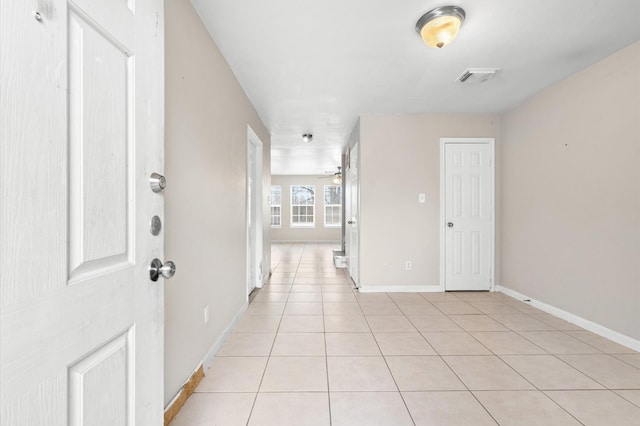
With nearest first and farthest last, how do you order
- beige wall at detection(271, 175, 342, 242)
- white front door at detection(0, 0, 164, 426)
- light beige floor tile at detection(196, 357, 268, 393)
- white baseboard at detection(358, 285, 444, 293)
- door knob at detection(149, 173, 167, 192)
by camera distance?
white front door at detection(0, 0, 164, 426), door knob at detection(149, 173, 167, 192), light beige floor tile at detection(196, 357, 268, 393), white baseboard at detection(358, 285, 444, 293), beige wall at detection(271, 175, 342, 242)

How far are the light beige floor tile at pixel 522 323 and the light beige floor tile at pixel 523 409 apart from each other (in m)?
1.16

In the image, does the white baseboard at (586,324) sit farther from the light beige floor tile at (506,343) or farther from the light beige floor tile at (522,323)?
the light beige floor tile at (506,343)

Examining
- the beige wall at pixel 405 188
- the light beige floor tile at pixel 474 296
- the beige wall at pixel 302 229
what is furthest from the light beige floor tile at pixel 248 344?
the beige wall at pixel 302 229

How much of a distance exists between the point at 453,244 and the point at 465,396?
2.59 meters

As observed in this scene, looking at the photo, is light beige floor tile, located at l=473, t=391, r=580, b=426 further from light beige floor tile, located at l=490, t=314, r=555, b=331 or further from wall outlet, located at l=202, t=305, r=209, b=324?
wall outlet, located at l=202, t=305, r=209, b=324

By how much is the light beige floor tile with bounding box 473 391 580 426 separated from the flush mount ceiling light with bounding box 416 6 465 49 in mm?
2323

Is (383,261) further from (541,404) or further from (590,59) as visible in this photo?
(590,59)

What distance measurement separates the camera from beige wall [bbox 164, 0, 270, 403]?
1.61m

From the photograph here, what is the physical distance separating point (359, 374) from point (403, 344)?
2.08 ft

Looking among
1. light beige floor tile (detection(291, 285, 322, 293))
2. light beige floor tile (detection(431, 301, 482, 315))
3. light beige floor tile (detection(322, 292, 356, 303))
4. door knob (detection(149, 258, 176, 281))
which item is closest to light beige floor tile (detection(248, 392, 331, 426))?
door knob (detection(149, 258, 176, 281))

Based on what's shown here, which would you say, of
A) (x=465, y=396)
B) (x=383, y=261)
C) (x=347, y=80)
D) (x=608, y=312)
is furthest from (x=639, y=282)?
(x=347, y=80)

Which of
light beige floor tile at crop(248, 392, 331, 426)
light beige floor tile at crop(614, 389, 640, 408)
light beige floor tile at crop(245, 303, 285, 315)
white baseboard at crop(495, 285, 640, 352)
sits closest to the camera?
light beige floor tile at crop(248, 392, 331, 426)

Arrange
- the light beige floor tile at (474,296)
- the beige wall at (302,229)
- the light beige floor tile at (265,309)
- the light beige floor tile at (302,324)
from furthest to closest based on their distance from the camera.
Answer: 1. the beige wall at (302,229)
2. the light beige floor tile at (474,296)
3. the light beige floor tile at (265,309)
4. the light beige floor tile at (302,324)

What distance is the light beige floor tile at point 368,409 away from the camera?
60.9 inches
